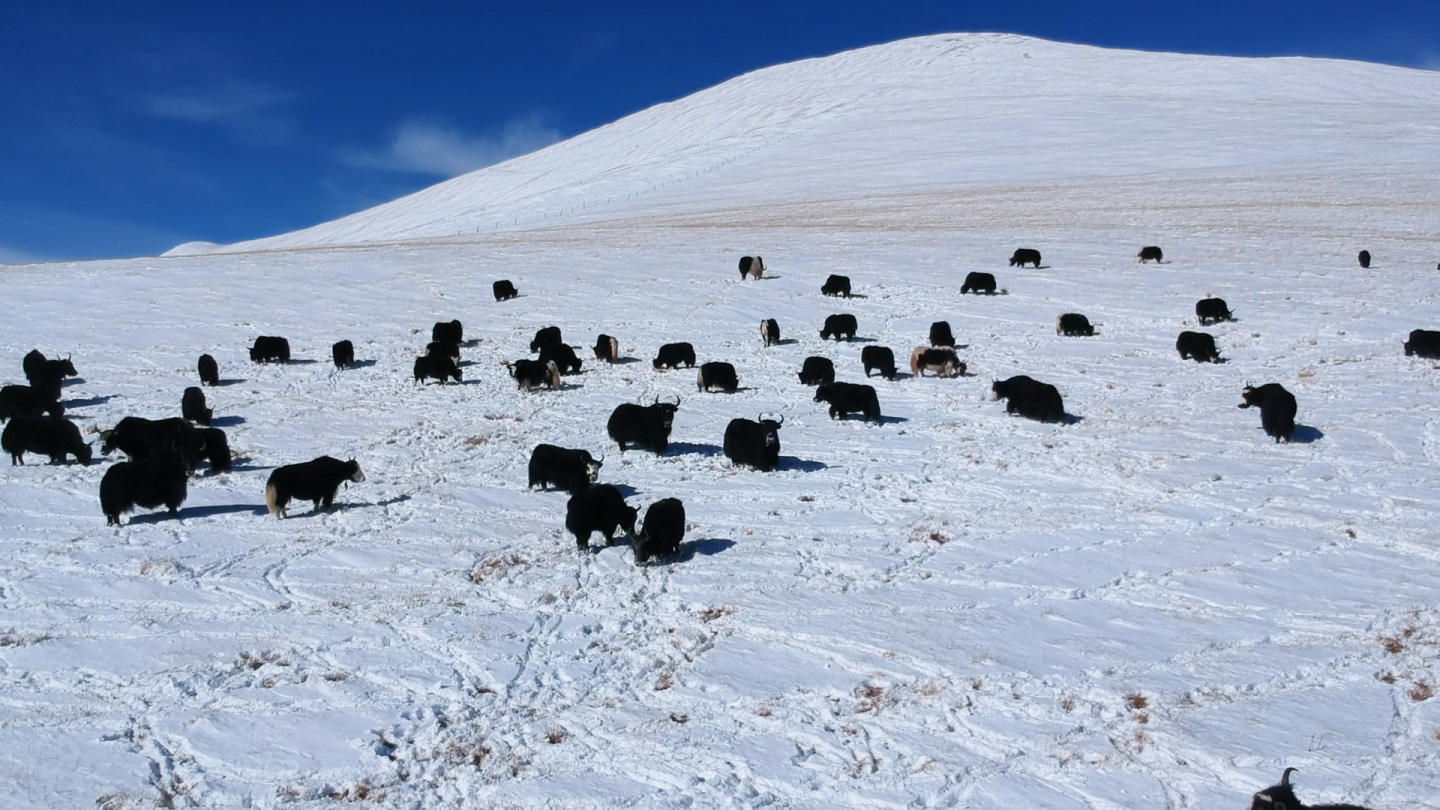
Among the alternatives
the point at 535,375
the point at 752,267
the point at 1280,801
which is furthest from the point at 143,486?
the point at 752,267

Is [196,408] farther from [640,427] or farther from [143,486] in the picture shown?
[640,427]

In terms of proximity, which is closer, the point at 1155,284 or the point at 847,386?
the point at 847,386

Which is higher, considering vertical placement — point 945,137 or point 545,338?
point 945,137

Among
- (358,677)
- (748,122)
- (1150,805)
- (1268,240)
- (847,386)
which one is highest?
(748,122)

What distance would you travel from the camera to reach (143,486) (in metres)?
12.0

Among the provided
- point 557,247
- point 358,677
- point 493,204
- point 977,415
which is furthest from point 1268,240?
point 493,204

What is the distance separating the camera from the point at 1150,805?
6402 millimetres

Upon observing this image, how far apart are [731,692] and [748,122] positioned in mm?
73577

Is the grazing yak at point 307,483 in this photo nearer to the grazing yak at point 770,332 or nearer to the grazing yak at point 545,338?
the grazing yak at point 545,338

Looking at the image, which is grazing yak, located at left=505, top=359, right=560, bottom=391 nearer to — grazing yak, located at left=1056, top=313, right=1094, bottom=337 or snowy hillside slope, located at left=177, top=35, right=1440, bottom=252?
grazing yak, located at left=1056, top=313, right=1094, bottom=337

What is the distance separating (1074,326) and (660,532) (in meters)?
14.7

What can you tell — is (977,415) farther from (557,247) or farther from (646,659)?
(557,247)

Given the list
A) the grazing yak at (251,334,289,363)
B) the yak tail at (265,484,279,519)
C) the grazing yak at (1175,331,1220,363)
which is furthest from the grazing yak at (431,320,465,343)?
the grazing yak at (1175,331,1220,363)

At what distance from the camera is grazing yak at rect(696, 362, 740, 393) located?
18547 mm
